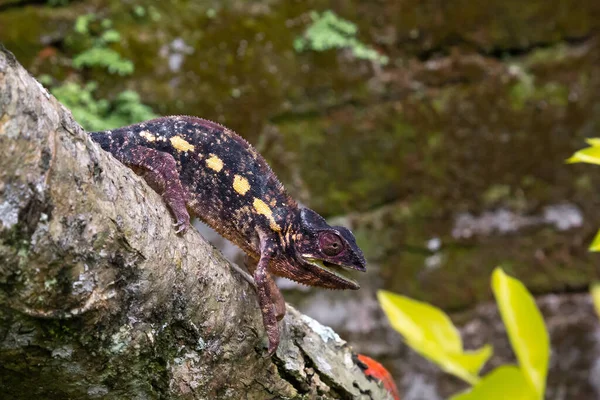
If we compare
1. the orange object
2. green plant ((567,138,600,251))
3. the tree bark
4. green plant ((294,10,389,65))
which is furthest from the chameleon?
green plant ((294,10,389,65))

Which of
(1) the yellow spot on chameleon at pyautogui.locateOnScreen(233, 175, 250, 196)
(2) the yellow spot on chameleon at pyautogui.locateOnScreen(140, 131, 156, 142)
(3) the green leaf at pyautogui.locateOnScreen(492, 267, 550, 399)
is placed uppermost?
(2) the yellow spot on chameleon at pyautogui.locateOnScreen(140, 131, 156, 142)

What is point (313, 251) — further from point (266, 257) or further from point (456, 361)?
point (456, 361)

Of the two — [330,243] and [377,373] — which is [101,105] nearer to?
[330,243]

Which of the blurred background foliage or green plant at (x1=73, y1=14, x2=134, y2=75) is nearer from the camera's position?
green plant at (x1=73, y1=14, x2=134, y2=75)

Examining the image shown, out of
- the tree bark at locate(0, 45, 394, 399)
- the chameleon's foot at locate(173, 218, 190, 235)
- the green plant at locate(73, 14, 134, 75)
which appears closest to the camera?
the tree bark at locate(0, 45, 394, 399)

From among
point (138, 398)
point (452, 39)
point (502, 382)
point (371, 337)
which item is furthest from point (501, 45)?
point (138, 398)

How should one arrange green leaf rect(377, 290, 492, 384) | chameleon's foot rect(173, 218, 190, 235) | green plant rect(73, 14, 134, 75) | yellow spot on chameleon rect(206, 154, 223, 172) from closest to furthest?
1. chameleon's foot rect(173, 218, 190, 235)
2. yellow spot on chameleon rect(206, 154, 223, 172)
3. green leaf rect(377, 290, 492, 384)
4. green plant rect(73, 14, 134, 75)

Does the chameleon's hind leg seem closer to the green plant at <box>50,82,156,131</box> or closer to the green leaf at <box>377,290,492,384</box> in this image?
the green leaf at <box>377,290,492,384</box>

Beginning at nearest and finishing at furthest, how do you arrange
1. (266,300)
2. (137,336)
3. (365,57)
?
(137,336), (266,300), (365,57)

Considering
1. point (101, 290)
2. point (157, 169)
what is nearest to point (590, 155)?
point (157, 169)

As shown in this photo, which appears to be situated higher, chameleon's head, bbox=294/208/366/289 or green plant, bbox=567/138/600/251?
green plant, bbox=567/138/600/251
